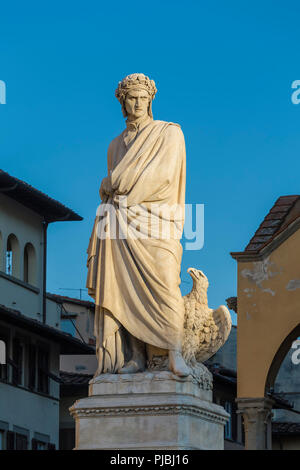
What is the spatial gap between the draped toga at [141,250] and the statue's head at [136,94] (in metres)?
0.24

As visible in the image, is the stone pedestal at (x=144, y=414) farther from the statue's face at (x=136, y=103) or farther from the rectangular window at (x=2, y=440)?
the rectangular window at (x=2, y=440)

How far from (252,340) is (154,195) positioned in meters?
18.9

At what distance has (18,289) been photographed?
53.0 metres

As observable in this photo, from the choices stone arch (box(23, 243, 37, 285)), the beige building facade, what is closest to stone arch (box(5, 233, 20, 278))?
stone arch (box(23, 243, 37, 285))

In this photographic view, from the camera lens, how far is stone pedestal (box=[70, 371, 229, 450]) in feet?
47.8

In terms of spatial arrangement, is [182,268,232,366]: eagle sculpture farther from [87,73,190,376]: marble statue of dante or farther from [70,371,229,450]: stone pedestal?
[70,371,229,450]: stone pedestal

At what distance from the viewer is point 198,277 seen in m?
15.5

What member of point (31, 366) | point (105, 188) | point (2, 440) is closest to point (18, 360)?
point (31, 366)

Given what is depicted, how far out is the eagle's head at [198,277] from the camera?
15500 millimetres

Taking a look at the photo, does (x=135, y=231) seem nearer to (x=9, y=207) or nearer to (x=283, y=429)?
(x=9, y=207)

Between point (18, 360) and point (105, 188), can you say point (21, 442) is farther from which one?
point (105, 188)

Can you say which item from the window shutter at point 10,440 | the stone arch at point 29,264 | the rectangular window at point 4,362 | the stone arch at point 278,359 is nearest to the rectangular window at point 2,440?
the window shutter at point 10,440

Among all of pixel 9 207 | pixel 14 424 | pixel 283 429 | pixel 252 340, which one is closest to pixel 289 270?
pixel 252 340

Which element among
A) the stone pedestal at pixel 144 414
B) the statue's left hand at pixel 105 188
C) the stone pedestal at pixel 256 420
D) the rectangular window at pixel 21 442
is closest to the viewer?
the stone pedestal at pixel 144 414
